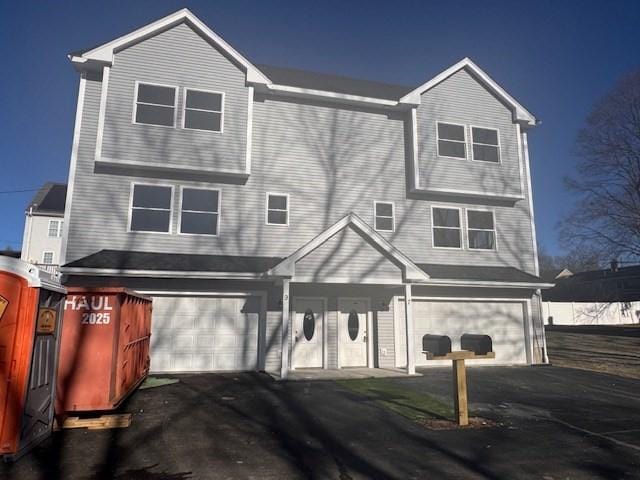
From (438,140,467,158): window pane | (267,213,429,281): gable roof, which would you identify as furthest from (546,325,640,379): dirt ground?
(438,140,467,158): window pane

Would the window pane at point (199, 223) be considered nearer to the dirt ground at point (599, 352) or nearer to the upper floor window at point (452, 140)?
the upper floor window at point (452, 140)

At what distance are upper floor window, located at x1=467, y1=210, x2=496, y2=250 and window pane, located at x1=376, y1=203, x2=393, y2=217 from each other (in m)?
3.25

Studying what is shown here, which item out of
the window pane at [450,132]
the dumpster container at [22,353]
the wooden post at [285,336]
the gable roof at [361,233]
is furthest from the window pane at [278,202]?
the dumpster container at [22,353]

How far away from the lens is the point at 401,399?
10.2 m

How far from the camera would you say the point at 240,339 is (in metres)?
14.3

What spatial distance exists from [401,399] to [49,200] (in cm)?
4115

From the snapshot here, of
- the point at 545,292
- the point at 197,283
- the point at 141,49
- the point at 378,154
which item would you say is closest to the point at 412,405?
the point at 197,283

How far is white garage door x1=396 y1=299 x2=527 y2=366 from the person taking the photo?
52.2 feet

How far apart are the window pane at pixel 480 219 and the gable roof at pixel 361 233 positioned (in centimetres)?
487

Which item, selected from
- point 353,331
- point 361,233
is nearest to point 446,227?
point 361,233

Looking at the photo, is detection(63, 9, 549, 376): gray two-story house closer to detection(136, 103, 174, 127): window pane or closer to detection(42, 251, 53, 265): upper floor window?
detection(136, 103, 174, 127): window pane

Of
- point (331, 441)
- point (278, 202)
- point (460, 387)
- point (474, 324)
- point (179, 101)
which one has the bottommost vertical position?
point (331, 441)

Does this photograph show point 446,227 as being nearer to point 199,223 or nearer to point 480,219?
point 480,219

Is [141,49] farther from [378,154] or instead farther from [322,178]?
[378,154]
